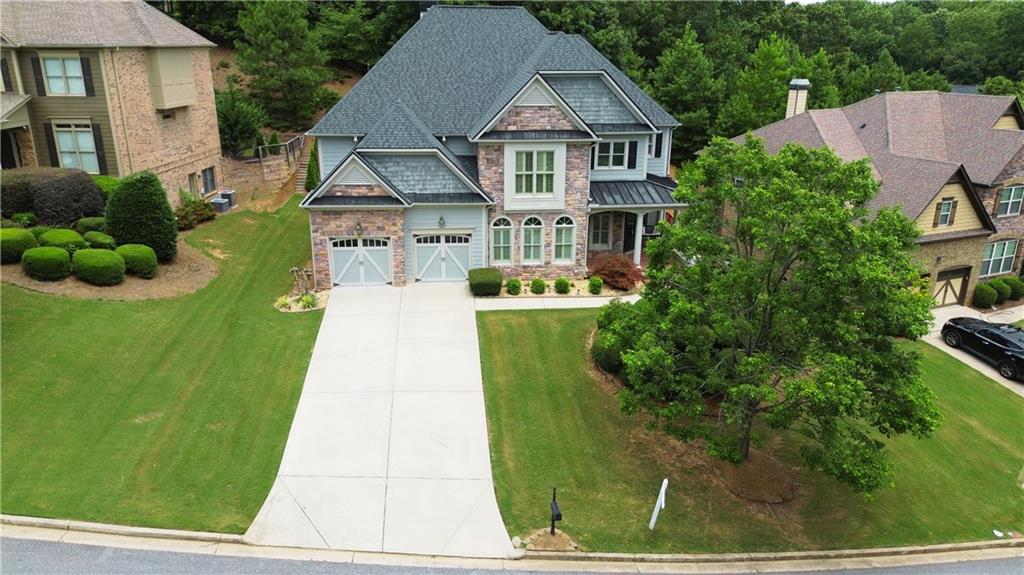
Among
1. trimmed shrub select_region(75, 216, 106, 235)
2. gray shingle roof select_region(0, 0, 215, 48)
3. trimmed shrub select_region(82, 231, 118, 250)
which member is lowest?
trimmed shrub select_region(82, 231, 118, 250)

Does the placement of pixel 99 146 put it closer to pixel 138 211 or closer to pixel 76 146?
Answer: pixel 76 146

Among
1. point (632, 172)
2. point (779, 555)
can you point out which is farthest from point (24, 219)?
point (779, 555)

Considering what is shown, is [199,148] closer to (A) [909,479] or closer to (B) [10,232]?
(B) [10,232]

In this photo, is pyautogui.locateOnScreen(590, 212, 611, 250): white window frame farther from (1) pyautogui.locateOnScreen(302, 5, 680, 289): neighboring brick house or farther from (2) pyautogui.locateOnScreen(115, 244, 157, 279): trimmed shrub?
(2) pyautogui.locateOnScreen(115, 244, 157, 279): trimmed shrub

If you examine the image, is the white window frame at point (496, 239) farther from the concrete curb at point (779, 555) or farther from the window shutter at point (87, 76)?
the window shutter at point (87, 76)

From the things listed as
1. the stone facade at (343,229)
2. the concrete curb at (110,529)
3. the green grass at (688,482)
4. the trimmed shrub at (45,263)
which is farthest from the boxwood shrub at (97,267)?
the green grass at (688,482)

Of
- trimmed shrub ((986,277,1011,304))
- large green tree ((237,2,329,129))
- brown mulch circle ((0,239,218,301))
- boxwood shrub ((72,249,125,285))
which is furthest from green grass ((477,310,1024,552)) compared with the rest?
large green tree ((237,2,329,129))

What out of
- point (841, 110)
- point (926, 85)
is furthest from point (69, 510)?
point (926, 85)
